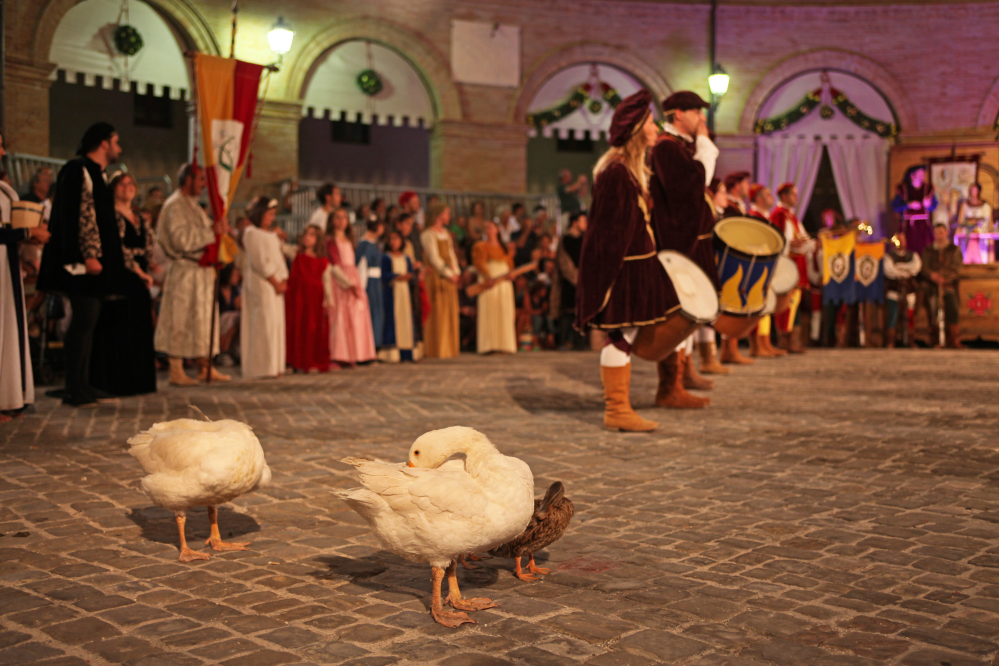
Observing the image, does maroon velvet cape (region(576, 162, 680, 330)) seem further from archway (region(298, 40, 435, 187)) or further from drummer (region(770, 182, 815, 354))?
archway (region(298, 40, 435, 187))

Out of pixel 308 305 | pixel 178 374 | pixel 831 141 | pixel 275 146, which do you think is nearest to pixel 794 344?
pixel 308 305

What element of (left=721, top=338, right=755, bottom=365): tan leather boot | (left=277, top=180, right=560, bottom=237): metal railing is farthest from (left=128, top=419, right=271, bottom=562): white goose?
(left=277, top=180, right=560, bottom=237): metal railing

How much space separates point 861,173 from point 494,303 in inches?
508

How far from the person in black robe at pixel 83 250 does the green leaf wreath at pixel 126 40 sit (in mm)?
10404

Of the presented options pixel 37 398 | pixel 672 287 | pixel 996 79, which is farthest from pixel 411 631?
pixel 996 79

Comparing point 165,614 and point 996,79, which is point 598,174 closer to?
point 165,614

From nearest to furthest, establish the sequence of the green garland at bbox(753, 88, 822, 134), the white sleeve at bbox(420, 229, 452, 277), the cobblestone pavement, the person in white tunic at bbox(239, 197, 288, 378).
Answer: the cobblestone pavement
the person in white tunic at bbox(239, 197, 288, 378)
the white sleeve at bbox(420, 229, 452, 277)
the green garland at bbox(753, 88, 822, 134)

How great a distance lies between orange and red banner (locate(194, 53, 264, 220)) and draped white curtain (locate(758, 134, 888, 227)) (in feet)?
54.2

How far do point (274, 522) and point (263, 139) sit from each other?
15.7m

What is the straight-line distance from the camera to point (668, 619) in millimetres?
2971

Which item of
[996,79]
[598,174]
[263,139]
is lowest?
[598,174]

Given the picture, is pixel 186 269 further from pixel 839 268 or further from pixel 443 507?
pixel 839 268

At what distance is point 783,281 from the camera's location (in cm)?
1070

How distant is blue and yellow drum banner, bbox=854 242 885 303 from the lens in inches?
618
